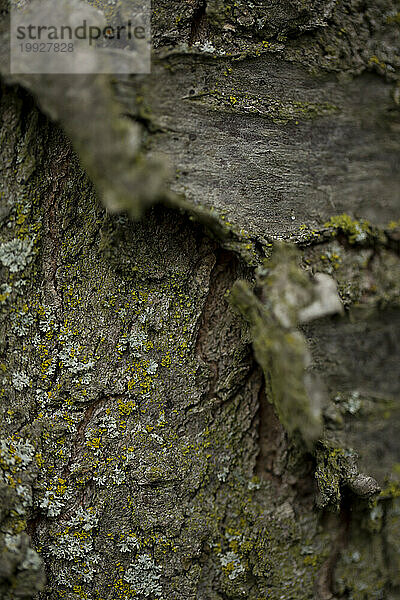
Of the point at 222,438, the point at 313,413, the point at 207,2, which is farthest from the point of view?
the point at 222,438

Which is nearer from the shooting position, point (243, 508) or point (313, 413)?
point (313, 413)

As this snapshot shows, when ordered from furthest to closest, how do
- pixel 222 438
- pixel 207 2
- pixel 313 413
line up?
pixel 222 438 → pixel 207 2 → pixel 313 413

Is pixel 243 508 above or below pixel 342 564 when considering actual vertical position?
above

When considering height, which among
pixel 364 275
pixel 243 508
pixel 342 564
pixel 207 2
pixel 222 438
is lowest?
pixel 342 564

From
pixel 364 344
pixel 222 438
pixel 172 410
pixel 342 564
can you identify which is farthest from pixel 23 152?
pixel 342 564

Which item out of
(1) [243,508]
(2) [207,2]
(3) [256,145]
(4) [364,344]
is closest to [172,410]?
(1) [243,508]

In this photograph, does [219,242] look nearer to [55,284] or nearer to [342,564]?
[55,284]
